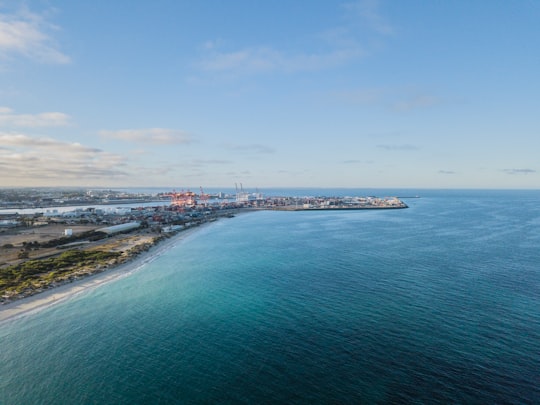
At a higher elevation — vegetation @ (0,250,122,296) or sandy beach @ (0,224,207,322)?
vegetation @ (0,250,122,296)

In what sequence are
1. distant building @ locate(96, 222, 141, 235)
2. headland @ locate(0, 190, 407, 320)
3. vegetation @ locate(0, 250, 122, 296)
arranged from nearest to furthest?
headland @ locate(0, 190, 407, 320), vegetation @ locate(0, 250, 122, 296), distant building @ locate(96, 222, 141, 235)

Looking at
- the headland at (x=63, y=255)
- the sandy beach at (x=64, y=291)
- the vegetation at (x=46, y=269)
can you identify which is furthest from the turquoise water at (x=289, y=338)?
the vegetation at (x=46, y=269)

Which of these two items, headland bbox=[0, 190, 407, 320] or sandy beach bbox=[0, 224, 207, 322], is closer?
sandy beach bbox=[0, 224, 207, 322]

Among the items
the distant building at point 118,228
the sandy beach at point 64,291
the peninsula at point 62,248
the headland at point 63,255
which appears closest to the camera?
the sandy beach at point 64,291

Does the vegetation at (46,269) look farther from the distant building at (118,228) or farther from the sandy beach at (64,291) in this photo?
the distant building at (118,228)

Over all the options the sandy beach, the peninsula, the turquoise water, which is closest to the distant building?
the peninsula

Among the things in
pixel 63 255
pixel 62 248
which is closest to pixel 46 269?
pixel 63 255

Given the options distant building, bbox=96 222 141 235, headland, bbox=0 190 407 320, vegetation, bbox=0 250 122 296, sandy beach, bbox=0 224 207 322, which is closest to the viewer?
sandy beach, bbox=0 224 207 322

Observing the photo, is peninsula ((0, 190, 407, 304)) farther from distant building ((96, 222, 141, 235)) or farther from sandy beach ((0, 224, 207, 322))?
sandy beach ((0, 224, 207, 322))
